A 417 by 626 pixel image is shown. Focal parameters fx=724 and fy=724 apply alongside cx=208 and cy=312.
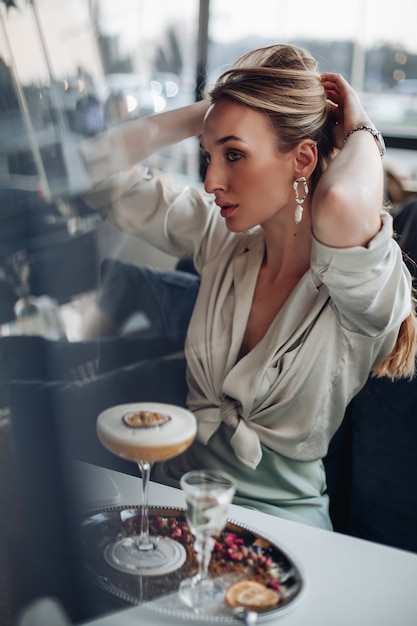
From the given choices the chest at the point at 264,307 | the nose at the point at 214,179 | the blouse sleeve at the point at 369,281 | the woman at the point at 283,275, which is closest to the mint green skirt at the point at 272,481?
the woman at the point at 283,275

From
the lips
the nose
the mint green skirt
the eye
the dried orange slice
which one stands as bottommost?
the mint green skirt

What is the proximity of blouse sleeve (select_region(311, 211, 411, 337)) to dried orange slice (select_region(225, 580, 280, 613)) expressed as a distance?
0.36 m

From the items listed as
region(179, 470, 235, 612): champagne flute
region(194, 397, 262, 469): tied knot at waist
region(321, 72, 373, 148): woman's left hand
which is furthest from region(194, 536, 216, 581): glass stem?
region(321, 72, 373, 148): woman's left hand

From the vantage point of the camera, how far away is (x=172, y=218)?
1.15m

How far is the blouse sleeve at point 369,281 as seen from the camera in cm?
89

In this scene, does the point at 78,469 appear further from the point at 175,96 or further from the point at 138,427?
the point at 175,96

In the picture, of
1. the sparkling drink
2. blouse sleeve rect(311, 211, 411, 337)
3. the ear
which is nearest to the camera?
the sparkling drink

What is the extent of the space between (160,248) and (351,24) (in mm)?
546

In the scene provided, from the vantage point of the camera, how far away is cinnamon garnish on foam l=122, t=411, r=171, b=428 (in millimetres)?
732

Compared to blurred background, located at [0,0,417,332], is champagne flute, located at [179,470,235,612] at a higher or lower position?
lower

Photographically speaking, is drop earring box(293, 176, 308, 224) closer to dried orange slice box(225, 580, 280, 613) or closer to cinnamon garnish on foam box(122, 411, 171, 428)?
cinnamon garnish on foam box(122, 411, 171, 428)

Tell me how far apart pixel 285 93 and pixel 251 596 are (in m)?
0.62

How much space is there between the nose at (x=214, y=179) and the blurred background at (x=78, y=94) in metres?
0.12

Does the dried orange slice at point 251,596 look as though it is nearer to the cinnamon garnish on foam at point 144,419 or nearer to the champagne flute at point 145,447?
the champagne flute at point 145,447
